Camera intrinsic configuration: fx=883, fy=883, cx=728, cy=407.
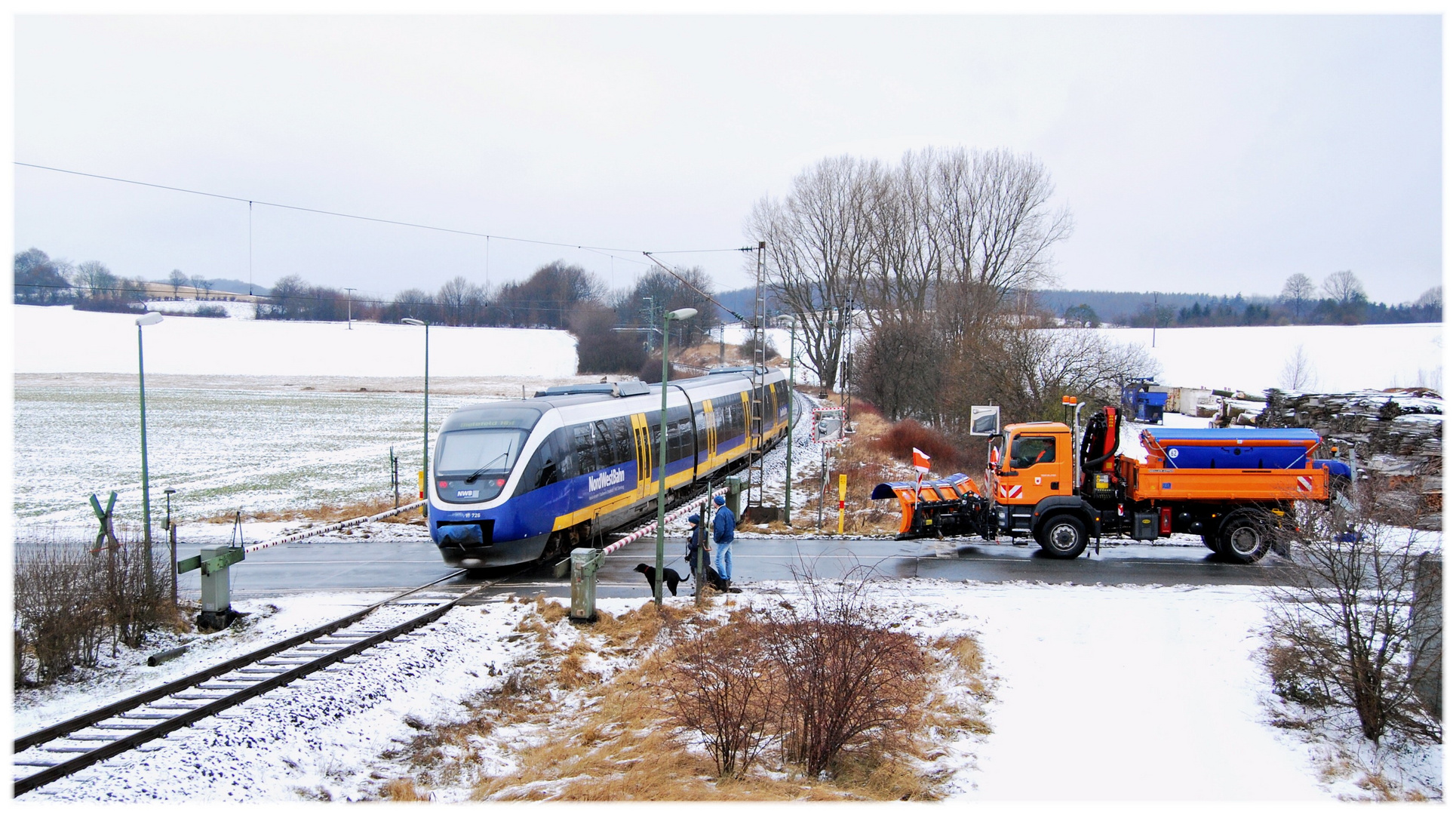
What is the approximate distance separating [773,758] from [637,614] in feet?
18.4

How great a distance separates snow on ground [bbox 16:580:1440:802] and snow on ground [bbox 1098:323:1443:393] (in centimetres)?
3472

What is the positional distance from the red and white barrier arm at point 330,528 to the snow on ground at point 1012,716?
6.40 meters

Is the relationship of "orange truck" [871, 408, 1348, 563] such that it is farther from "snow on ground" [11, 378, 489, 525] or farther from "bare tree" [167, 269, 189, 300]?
"bare tree" [167, 269, 189, 300]

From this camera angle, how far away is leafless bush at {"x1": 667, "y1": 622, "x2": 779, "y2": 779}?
778cm

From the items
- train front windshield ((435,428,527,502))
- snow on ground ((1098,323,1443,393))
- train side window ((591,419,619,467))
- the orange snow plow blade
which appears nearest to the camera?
train front windshield ((435,428,527,502))

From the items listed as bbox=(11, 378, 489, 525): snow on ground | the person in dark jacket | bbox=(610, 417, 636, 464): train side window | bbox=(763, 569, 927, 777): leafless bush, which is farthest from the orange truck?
bbox=(11, 378, 489, 525): snow on ground

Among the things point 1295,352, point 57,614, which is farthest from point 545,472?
point 1295,352

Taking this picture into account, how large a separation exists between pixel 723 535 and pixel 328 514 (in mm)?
15183

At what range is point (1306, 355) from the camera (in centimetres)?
6003

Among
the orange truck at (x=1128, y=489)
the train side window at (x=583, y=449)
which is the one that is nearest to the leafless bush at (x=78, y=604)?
the train side window at (x=583, y=449)

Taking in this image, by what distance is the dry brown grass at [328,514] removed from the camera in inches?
942

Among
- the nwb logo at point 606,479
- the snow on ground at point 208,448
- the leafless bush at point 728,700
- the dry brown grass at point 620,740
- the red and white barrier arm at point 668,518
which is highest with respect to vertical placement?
the nwb logo at point 606,479

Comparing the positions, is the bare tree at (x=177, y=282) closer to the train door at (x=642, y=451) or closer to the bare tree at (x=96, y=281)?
the bare tree at (x=96, y=281)

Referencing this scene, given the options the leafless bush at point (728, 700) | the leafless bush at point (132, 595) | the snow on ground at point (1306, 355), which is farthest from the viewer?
the snow on ground at point (1306, 355)
